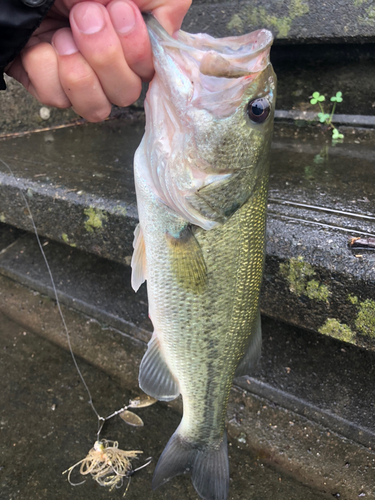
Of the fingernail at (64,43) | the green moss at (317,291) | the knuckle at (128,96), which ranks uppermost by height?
the fingernail at (64,43)

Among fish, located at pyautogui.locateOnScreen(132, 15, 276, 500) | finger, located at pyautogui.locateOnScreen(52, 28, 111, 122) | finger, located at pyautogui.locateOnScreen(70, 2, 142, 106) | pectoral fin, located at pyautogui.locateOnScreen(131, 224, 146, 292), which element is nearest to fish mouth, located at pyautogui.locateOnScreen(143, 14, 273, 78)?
fish, located at pyautogui.locateOnScreen(132, 15, 276, 500)

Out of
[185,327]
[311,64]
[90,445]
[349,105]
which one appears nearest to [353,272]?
[185,327]

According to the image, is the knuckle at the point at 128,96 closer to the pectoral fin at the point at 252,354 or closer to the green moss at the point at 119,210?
the green moss at the point at 119,210

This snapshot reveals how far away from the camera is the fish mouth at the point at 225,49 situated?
0.94 m

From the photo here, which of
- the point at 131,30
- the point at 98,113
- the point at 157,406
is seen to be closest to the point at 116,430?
the point at 157,406

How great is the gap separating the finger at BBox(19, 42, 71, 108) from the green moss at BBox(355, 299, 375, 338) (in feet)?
4.56

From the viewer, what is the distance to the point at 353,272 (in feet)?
4.71

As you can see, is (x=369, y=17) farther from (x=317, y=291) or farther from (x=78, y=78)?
(x=78, y=78)

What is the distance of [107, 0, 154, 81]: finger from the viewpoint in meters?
0.93

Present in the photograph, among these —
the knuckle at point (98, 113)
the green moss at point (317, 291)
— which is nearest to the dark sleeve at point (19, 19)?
the knuckle at point (98, 113)

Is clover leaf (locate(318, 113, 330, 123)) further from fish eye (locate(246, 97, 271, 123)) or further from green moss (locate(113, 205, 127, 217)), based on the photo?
fish eye (locate(246, 97, 271, 123))

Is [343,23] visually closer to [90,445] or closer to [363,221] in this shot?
[363,221]

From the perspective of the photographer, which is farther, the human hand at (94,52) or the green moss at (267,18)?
the green moss at (267,18)

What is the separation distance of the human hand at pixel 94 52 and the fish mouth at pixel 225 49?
5 centimetres
